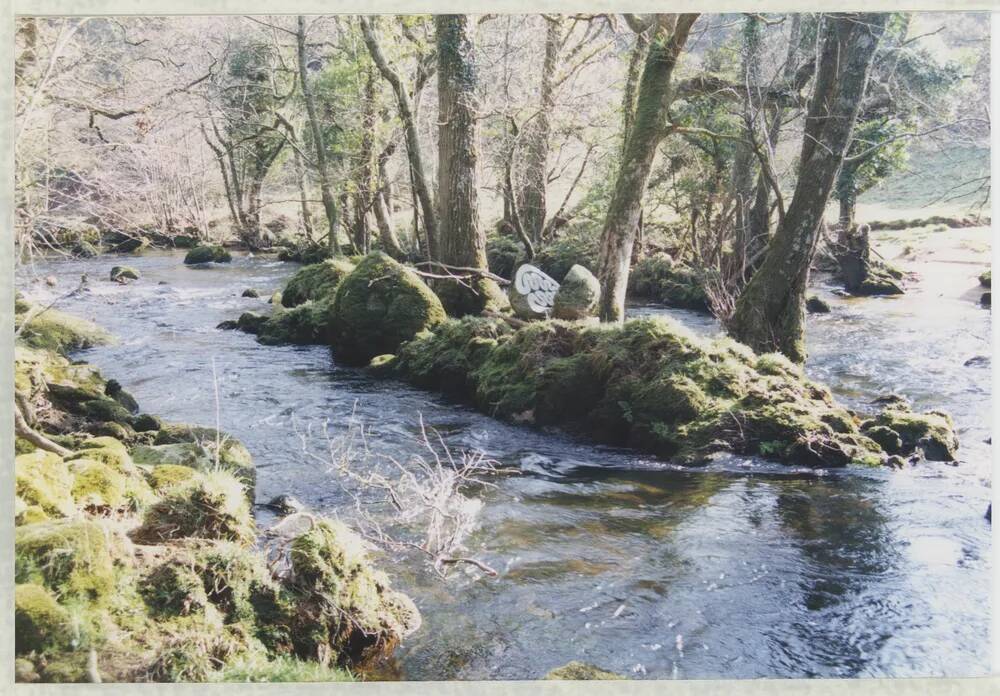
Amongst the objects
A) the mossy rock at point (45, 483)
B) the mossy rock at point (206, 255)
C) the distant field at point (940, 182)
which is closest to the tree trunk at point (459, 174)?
the distant field at point (940, 182)

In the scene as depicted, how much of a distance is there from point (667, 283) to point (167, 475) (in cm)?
1167

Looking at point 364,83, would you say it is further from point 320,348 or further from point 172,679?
point 172,679

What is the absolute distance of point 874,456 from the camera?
250 inches

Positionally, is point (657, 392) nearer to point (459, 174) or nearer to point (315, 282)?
point (459, 174)

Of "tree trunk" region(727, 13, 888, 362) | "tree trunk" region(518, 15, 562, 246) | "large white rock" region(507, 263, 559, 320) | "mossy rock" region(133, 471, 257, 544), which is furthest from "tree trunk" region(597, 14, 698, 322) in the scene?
"tree trunk" region(518, 15, 562, 246)

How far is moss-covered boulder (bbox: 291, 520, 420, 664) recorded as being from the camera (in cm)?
378

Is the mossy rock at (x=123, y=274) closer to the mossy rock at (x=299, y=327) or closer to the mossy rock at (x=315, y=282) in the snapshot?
the mossy rock at (x=315, y=282)

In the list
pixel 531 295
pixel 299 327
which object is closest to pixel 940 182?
pixel 531 295

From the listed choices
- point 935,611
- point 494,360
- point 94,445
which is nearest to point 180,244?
point 494,360

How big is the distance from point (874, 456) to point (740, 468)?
1.01 m

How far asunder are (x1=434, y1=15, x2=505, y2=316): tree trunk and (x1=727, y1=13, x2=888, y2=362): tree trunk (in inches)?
140

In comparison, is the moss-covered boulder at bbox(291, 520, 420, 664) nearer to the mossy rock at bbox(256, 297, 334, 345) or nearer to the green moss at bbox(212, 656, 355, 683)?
the green moss at bbox(212, 656, 355, 683)

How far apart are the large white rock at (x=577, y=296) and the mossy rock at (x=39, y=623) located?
5867 mm

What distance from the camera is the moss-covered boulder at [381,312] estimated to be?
9.97 meters
